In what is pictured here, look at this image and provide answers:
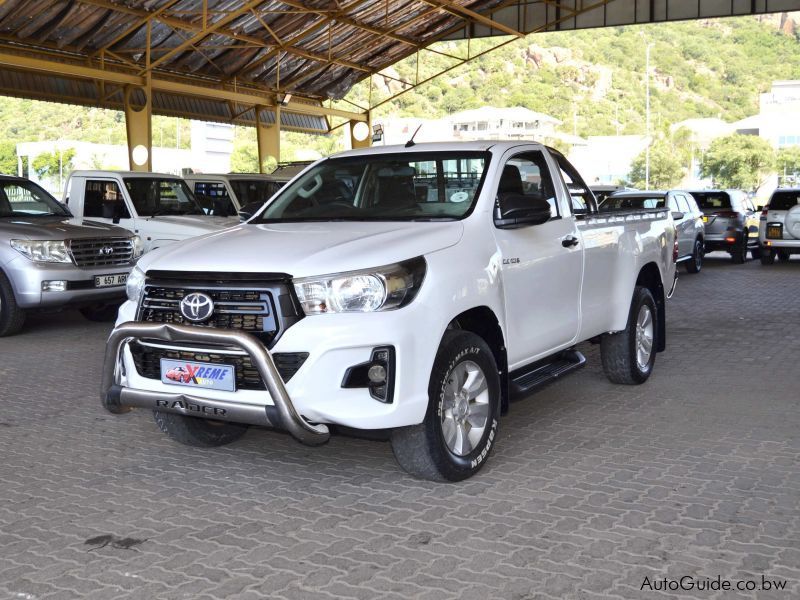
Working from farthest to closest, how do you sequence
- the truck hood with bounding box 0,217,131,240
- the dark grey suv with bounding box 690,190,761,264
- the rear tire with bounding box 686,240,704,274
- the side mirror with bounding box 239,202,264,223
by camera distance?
the dark grey suv with bounding box 690,190,761,264
the rear tire with bounding box 686,240,704,274
the truck hood with bounding box 0,217,131,240
the side mirror with bounding box 239,202,264,223

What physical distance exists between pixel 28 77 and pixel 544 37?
119 metres

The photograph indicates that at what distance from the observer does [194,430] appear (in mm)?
5676

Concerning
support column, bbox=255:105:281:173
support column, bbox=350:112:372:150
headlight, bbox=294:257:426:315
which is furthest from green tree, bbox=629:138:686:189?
headlight, bbox=294:257:426:315

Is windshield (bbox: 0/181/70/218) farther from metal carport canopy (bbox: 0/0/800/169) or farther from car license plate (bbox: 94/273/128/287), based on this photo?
metal carport canopy (bbox: 0/0/800/169)

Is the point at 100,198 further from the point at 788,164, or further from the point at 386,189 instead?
the point at 788,164

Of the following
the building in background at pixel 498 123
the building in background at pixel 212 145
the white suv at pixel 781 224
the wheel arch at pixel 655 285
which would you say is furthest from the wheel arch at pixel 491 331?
the building in background at pixel 212 145

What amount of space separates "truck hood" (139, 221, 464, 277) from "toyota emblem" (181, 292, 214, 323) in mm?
A: 147

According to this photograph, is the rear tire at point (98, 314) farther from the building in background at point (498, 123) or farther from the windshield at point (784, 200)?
the building in background at point (498, 123)

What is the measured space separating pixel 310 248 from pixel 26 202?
8.19 metres

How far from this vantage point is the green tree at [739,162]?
84.3m

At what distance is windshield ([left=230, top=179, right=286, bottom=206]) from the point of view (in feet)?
53.0

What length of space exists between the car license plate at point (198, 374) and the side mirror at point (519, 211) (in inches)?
72.8

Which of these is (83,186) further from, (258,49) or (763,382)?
(258,49)

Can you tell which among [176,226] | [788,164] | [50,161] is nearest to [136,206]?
[176,226]
